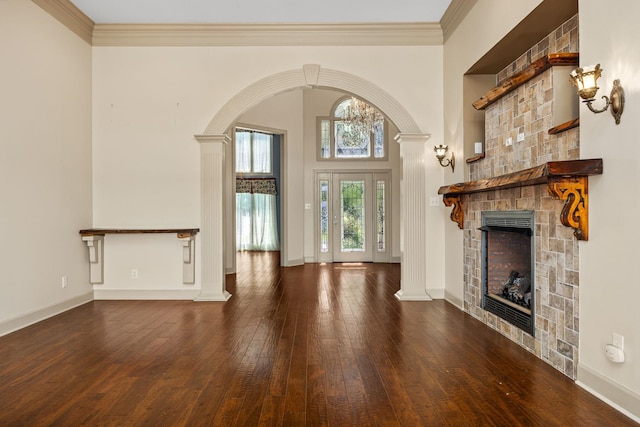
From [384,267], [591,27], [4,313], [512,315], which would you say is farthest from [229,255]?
[591,27]

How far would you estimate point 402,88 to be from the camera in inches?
212

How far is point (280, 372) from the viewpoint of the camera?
2852 millimetres

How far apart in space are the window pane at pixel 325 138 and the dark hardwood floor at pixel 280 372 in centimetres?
536

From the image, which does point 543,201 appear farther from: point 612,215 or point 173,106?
point 173,106

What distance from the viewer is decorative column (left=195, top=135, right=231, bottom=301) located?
17.3 ft

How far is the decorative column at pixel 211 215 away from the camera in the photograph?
5270 mm

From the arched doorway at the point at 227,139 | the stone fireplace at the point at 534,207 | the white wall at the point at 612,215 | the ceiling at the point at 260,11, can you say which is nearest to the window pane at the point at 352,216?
the arched doorway at the point at 227,139

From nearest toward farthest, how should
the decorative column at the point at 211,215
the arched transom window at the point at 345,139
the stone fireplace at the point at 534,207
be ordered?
the stone fireplace at the point at 534,207 → the decorative column at the point at 211,215 → the arched transom window at the point at 345,139

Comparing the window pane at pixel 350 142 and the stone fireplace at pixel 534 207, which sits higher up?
the window pane at pixel 350 142

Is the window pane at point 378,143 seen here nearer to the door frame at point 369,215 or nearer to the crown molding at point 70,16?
the door frame at point 369,215

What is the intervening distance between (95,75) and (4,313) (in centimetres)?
308

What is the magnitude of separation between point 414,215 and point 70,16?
472 centimetres

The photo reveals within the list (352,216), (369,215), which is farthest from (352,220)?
(369,215)

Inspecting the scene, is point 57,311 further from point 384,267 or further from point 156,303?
point 384,267
